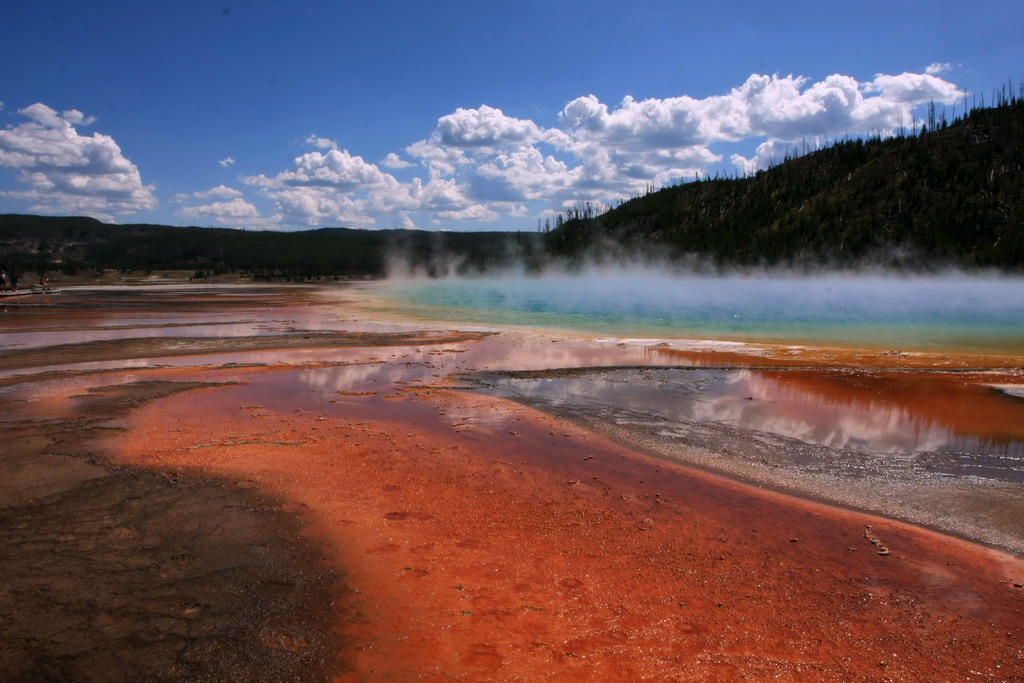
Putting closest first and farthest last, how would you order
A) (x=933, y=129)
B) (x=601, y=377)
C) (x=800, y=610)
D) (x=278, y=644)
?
(x=278, y=644), (x=800, y=610), (x=601, y=377), (x=933, y=129)

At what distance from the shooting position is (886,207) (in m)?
84.4

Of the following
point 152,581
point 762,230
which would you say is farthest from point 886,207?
point 152,581

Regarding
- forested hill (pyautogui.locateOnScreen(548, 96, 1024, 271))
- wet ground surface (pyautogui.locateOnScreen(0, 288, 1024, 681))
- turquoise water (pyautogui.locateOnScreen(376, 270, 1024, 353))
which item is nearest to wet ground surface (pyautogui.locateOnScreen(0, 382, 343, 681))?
wet ground surface (pyautogui.locateOnScreen(0, 288, 1024, 681))

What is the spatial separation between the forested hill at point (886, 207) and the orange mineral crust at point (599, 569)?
261 feet

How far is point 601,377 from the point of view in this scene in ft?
47.1

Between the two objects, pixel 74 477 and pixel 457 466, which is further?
pixel 457 466

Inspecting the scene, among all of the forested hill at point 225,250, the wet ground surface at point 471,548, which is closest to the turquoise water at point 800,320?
the wet ground surface at point 471,548

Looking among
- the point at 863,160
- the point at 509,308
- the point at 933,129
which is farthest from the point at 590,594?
the point at 933,129

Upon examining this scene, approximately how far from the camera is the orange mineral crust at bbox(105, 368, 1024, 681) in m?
4.14

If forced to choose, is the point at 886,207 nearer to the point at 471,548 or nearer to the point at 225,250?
the point at 471,548

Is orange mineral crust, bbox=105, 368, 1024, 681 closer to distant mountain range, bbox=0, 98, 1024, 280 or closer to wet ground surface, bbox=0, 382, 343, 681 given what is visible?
wet ground surface, bbox=0, 382, 343, 681

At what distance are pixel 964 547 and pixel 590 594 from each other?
12.4ft

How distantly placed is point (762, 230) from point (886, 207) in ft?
57.6

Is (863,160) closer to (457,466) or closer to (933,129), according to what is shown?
(933,129)
